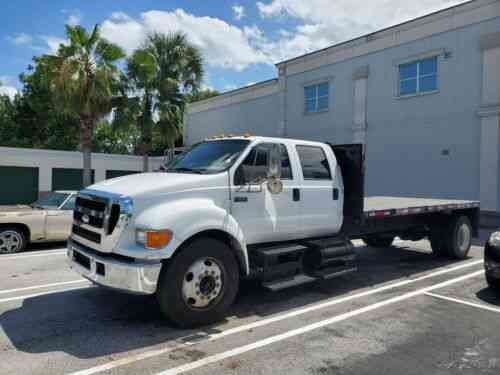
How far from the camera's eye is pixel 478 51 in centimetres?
1459

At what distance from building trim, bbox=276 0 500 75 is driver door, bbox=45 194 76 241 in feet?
47.8

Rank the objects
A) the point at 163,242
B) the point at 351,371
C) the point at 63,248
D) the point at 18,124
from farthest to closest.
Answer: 1. the point at 18,124
2. the point at 63,248
3. the point at 163,242
4. the point at 351,371

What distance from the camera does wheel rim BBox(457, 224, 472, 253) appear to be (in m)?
8.66

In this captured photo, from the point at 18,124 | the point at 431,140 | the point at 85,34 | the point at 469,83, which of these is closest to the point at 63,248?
the point at 85,34

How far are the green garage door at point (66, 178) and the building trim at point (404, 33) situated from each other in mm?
13135

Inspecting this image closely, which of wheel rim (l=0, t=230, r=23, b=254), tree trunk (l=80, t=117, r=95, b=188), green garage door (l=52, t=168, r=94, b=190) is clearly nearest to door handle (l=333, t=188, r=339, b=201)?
wheel rim (l=0, t=230, r=23, b=254)

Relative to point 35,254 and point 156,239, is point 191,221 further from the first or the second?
point 35,254

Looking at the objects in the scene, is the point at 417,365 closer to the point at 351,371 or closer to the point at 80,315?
the point at 351,371

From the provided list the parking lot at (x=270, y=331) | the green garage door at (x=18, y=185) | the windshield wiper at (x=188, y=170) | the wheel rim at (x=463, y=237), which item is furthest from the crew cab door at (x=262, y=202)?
the green garage door at (x=18, y=185)

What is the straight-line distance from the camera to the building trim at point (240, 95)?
23.8 m

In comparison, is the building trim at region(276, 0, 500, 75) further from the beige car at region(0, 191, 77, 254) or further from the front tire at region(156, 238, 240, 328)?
the front tire at region(156, 238, 240, 328)

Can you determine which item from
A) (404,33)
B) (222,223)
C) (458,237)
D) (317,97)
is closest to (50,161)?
(317,97)

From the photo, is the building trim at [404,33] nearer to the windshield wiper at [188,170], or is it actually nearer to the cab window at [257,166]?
the cab window at [257,166]

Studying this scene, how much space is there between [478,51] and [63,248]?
1510 centimetres
